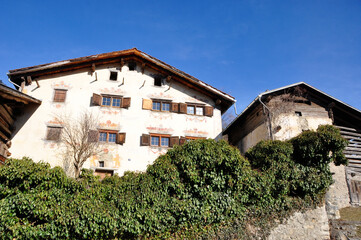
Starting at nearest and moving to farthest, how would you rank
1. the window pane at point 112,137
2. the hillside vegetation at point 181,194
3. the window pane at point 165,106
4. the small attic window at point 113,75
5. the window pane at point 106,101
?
the hillside vegetation at point 181,194 < the window pane at point 112,137 < the window pane at point 106,101 < the window pane at point 165,106 < the small attic window at point 113,75

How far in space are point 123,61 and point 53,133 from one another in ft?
20.0

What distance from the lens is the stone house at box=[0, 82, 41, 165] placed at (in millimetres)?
13078

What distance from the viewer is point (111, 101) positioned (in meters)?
16.8

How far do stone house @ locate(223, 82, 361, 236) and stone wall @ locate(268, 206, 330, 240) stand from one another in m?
5.27

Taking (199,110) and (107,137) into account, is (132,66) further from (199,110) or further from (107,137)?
(199,110)

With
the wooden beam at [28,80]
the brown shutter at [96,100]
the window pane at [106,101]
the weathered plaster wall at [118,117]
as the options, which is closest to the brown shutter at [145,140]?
the weathered plaster wall at [118,117]

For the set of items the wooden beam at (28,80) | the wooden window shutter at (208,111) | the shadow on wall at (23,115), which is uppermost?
the wooden beam at (28,80)

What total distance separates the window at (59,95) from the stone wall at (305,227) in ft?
43.7

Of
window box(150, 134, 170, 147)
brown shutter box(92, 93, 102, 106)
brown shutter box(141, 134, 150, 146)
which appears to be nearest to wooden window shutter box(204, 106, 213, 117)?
window box(150, 134, 170, 147)

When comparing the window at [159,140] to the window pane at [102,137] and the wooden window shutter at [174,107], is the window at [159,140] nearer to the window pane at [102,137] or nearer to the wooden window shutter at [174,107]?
the wooden window shutter at [174,107]

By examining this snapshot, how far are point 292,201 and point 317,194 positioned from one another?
1.15 m

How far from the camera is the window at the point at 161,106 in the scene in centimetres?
1717

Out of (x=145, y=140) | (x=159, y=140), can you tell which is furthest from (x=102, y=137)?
(x=159, y=140)

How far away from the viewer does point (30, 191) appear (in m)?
8.79
